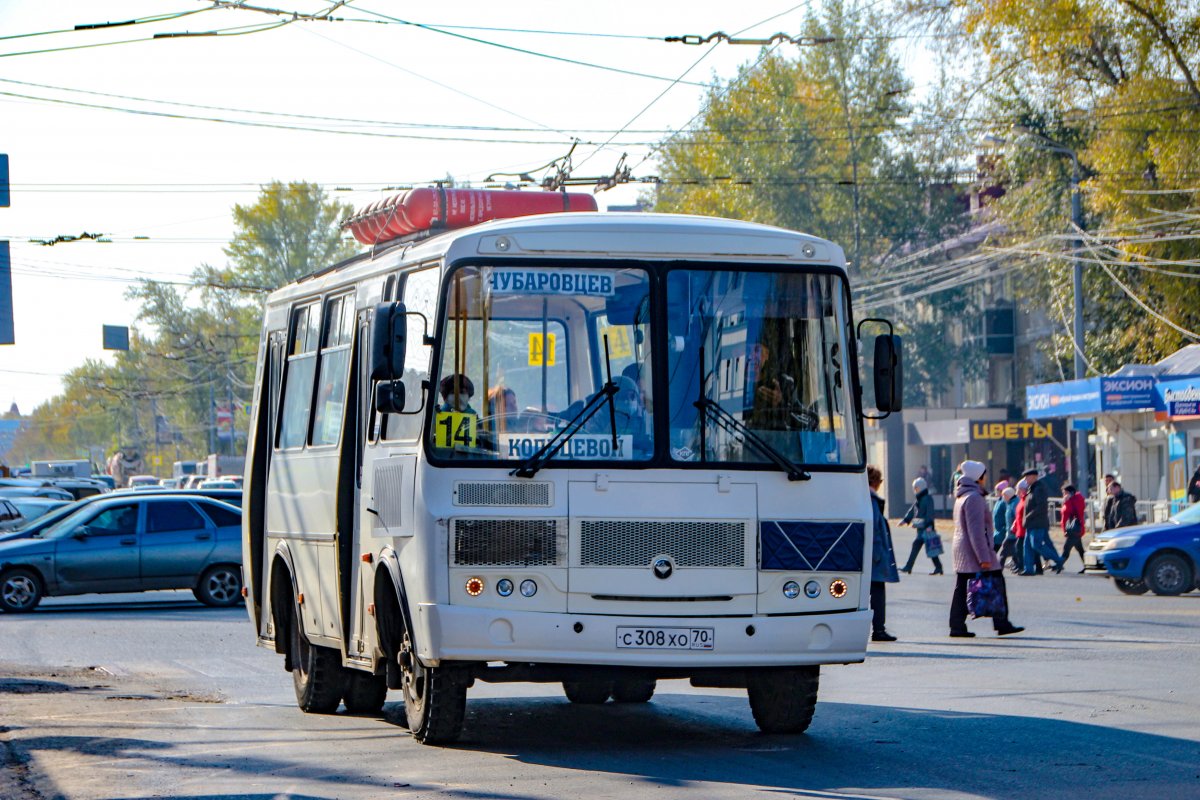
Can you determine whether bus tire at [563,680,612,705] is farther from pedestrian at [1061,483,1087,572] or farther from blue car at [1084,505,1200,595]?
pedestrian at [1061,483,1087,572]

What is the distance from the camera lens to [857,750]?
391 inches

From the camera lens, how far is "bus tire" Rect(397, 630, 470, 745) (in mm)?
10016

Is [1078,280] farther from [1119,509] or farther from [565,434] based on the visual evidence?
[565,434]

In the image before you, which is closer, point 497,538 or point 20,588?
point 497,538

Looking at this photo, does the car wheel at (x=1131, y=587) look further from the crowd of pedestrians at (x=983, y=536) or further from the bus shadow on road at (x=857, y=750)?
the bus shadow on road at (x=857, y=750)

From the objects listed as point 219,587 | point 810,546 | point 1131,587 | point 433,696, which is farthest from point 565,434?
point 1131,587

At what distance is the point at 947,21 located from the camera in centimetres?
4462

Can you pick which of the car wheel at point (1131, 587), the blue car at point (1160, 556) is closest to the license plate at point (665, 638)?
the blue car at point (1160, 556)

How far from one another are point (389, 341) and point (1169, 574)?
57.8 feet

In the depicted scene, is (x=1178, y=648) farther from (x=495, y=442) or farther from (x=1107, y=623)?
(x=495, y=442)

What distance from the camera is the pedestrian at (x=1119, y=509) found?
3186 cm

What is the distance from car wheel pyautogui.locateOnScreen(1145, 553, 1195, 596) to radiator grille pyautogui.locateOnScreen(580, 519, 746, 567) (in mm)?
16625

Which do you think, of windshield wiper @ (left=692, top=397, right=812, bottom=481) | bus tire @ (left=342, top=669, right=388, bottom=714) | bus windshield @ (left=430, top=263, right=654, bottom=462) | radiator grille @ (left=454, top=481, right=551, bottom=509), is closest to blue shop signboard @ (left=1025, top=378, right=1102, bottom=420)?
bus tire @ (left=342, top=669, right=388, bottom=714)

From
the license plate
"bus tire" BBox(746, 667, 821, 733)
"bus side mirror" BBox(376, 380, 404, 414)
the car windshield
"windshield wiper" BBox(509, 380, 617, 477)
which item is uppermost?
"bus side mirror" BBox(376, 380, 404, 414)
